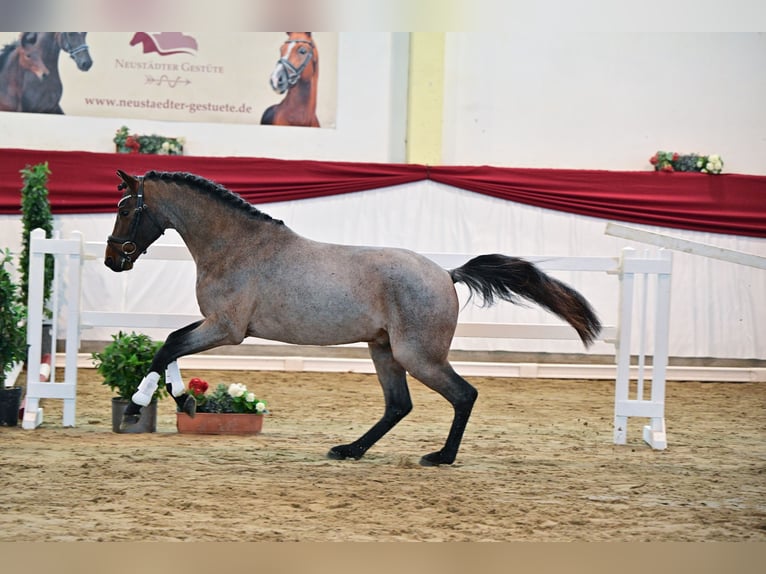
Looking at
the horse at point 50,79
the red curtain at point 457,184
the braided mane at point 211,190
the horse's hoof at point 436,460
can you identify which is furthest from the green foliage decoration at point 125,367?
the horse at point 50,79

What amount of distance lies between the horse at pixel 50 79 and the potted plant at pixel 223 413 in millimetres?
6687

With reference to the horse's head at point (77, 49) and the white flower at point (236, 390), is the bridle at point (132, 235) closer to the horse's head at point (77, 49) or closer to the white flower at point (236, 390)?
the white flower at point (236, 390)

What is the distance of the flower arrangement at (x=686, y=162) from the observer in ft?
35.9

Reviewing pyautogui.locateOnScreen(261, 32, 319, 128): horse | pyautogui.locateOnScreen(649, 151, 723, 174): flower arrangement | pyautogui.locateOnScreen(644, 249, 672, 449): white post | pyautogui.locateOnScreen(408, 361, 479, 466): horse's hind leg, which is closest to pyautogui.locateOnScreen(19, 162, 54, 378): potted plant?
pyautogui.locateOnScreen(261, 32, 319, 128): horse

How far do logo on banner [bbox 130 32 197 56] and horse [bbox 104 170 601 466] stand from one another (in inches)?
263

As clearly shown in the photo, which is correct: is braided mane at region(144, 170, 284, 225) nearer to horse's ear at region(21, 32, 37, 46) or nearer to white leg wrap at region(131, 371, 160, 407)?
white leg wrap at region(131, 371, 160, 407)

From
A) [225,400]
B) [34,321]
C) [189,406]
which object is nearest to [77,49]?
[34,321]

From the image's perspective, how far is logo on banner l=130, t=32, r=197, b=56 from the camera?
11234 mm

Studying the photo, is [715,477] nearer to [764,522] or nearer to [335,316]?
[764,522]

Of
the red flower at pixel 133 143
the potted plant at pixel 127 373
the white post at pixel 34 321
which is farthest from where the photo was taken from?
the red flower at pixel 133 143

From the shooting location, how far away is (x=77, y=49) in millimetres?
11047

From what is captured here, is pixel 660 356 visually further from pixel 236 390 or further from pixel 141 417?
pixel 141 417
